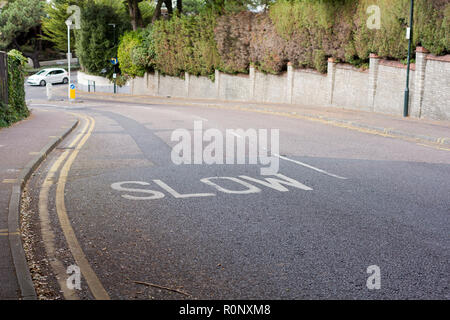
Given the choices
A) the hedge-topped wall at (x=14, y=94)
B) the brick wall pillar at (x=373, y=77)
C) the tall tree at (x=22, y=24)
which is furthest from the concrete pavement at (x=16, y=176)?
the tall tree at (x=22, y=24)

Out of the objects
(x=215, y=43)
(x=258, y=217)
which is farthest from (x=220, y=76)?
(x=258, y=217)

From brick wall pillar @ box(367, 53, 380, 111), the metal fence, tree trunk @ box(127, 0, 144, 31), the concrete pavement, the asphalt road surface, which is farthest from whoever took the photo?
tree trunk @ box(127, 0, 144, 31)

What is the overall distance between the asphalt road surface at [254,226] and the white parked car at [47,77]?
52.1 metres

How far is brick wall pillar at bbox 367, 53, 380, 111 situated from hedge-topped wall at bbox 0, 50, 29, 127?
15.0 metres

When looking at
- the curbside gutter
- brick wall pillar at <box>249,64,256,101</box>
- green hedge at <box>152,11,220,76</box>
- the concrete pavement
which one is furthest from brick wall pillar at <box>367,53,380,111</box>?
green hedge at <box>152,11,220,76</box>

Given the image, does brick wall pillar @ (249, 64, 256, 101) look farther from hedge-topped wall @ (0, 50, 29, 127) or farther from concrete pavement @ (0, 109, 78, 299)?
concrete pavement @ (0, 109, 78, 299)

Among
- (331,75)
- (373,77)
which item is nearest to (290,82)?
(331,75)

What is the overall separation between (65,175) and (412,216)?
593 centimetres

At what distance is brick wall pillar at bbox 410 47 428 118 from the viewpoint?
2104 cm

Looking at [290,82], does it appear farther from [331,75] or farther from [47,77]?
[47,77]

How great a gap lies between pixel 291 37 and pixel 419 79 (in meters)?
11.2
